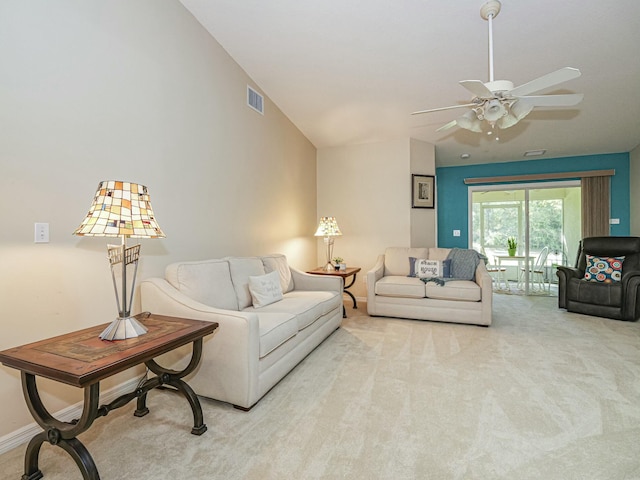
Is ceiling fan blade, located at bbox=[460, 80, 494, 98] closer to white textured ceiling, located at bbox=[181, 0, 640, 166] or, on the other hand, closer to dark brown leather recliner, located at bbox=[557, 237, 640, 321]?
white textured ceiling, located at bbox=[181, 0, 640, 166]

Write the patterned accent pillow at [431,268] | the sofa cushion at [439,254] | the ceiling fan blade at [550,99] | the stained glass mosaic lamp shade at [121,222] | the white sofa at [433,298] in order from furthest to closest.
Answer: the sofa cushion at [439,254] → the patterned accent pillow at [431,268] → the white sofa at [433,298] → the ceiling fan blade at [550,99] → the stained glass mosaic lamp shade at [121,222]

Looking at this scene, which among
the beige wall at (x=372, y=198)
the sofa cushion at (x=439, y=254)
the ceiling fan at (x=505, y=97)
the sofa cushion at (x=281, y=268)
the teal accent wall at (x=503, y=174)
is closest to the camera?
the ceiling fan at (x=505, y=97)

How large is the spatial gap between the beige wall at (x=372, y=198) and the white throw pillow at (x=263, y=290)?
2556 mm

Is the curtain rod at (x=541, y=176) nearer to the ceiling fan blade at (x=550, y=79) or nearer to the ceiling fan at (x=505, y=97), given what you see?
the ceiling fan at (x=505, y=97)

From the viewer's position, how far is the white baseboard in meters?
1.66

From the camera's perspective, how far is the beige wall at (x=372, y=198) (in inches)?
199

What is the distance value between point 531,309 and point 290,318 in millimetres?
3980

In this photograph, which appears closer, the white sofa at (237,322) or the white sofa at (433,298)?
the white sofa at (237,322)

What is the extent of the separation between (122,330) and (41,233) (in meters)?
0.80

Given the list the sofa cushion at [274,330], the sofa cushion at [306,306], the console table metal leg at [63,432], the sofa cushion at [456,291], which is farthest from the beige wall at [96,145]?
the sofa cushion at [456,291]

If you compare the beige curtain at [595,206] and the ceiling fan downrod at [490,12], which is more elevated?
the ceiling fan downrod at [490,12]

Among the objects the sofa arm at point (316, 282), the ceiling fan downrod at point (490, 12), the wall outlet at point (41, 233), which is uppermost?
the ceiling fan downrod at point (490, 12)

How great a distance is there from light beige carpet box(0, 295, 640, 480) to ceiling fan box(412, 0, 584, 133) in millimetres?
2018

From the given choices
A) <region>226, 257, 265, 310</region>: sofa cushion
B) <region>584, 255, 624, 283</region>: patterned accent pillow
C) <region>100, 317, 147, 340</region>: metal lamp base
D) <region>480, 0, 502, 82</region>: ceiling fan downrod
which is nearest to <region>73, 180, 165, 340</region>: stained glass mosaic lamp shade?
<region>100, 317, 147, 340</region>: metal lamp base
